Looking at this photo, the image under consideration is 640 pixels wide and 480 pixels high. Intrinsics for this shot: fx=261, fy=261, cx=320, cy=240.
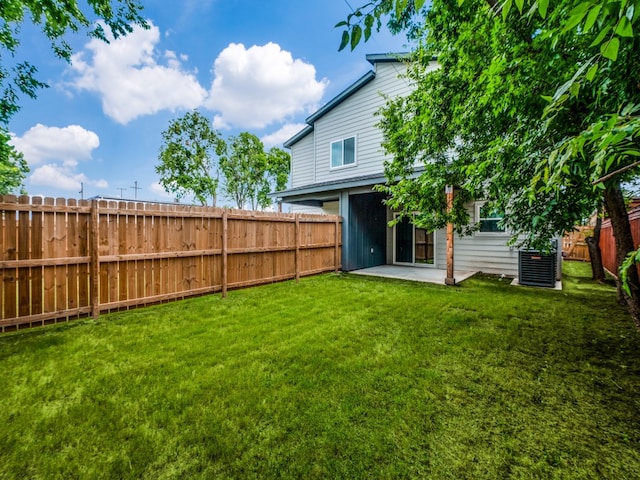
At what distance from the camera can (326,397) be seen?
2264 mm

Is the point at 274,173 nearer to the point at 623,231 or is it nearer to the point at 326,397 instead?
the point at 623,231

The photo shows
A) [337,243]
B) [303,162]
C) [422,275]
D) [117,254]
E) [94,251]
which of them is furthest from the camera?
[303,162]

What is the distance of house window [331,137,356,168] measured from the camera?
10.5m

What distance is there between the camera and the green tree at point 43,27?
4.66 metres

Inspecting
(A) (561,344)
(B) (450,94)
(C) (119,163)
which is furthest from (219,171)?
(A) (561,344)

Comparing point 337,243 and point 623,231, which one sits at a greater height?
point 623,231

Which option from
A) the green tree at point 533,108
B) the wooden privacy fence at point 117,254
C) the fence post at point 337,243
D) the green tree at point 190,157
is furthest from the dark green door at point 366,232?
the green tree at point 190,157

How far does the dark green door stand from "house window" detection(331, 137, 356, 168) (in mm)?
1918

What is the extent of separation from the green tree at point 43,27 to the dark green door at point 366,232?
7.13m

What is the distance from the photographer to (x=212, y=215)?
5.71 m

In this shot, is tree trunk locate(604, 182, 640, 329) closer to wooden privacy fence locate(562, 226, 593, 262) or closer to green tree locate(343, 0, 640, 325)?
green tree locate(343, 0, 640, 325)

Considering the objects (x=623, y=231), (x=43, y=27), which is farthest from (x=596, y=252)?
(x=43, y=27)

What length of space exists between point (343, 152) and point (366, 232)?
3.56m

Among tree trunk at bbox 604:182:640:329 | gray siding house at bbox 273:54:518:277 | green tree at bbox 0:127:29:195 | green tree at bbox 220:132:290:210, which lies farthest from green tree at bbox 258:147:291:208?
tree trunk at bbox 604:182:640:329
